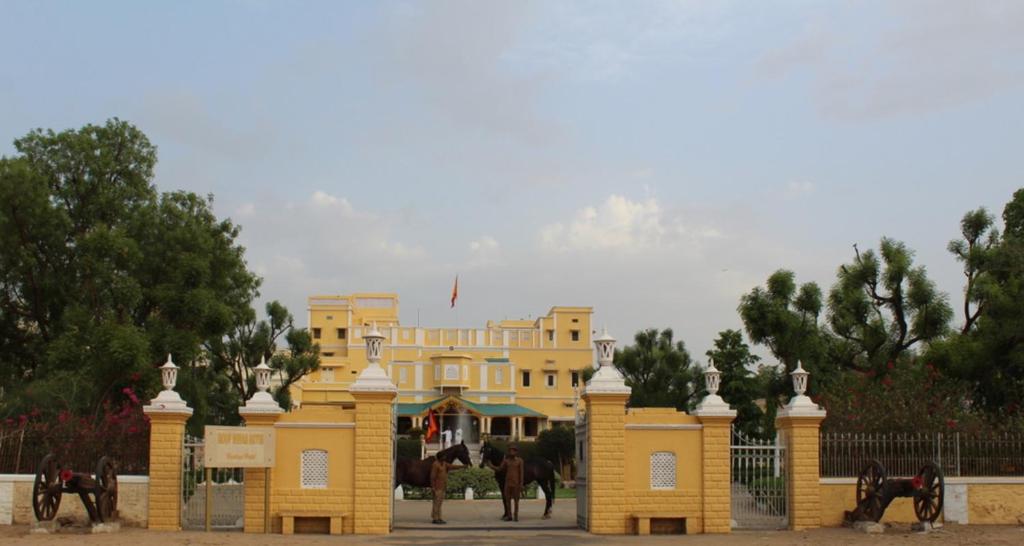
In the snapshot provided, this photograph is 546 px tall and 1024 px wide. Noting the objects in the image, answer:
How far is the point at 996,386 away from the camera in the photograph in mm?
32531

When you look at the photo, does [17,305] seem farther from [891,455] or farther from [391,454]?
[891,455]

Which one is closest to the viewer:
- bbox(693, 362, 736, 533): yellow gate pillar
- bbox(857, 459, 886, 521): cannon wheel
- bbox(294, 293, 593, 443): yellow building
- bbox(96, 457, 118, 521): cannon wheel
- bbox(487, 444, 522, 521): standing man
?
bbox(96, 457, 118, 521): cannon wheel

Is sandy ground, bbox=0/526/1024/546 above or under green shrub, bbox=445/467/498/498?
above

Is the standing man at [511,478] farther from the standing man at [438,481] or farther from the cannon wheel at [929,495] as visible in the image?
the cannon wheel at [929,495]

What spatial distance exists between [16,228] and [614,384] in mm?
20710

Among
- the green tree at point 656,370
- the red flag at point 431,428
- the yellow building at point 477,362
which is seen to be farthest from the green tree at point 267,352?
the yellow building at point 477,362

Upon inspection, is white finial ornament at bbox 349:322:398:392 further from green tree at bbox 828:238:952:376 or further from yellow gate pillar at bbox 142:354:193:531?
green tree at bbox 828:238:952:376

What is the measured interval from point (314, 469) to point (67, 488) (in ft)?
12.7

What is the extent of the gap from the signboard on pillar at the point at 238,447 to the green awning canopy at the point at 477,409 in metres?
53.0

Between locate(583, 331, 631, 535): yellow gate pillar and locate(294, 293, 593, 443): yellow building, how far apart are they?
189ft

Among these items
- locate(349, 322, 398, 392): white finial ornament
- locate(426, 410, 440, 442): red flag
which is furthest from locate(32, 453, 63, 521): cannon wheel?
locate(426, 410, 440, 442): red flag

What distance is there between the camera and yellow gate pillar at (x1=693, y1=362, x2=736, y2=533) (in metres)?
19.3

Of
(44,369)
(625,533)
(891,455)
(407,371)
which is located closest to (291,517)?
(625,533)

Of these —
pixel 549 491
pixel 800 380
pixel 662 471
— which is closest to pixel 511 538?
pixel 662 471
